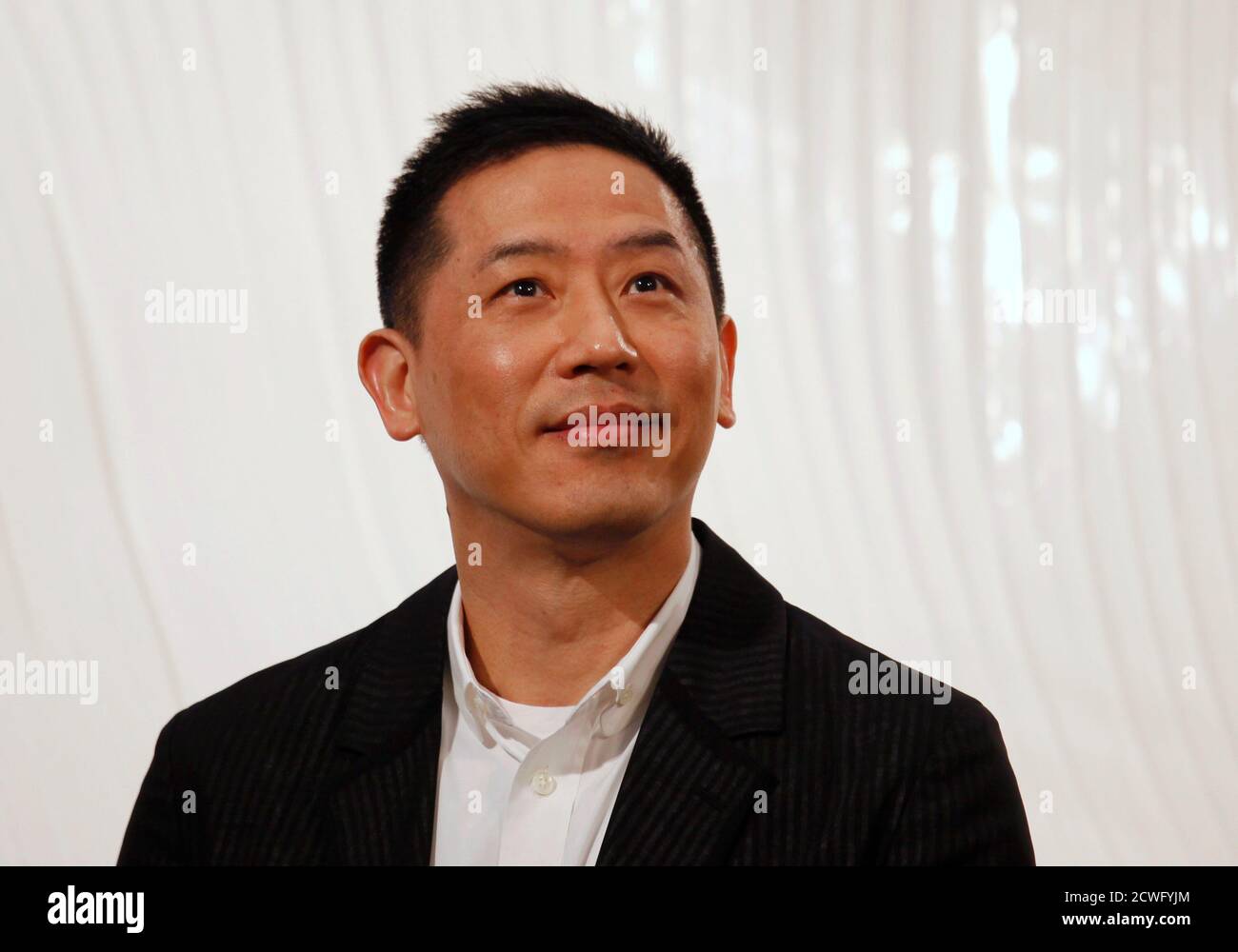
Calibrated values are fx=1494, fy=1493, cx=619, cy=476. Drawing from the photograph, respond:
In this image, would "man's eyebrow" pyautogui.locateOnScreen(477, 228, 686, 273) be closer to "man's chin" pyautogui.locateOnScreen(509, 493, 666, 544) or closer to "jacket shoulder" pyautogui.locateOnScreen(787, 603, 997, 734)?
"man's chin" pyautogui.locateOnScreen(509, 493, 666, 544)

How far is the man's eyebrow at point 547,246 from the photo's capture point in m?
1.06

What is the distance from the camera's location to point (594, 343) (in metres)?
1.02

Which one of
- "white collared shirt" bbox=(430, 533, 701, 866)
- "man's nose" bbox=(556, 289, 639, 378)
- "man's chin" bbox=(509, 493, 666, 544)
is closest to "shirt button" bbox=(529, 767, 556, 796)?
"white collared shirt" bbox=(430, 533, 701, 866)

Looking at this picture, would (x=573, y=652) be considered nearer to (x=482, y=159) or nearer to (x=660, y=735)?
(x=660, y=735)

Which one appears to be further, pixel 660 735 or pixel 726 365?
pixel 726 365

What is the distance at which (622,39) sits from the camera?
73.5 inches

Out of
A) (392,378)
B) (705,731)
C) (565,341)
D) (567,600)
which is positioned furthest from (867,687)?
(392,378)

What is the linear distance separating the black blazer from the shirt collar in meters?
0.02

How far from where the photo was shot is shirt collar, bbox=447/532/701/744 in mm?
1062

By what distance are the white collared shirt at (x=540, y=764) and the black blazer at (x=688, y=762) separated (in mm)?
22

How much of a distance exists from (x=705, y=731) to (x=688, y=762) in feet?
0.08

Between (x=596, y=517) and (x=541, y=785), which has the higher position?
(x=596, y=517)

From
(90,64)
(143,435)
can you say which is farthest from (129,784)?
(90,64)
